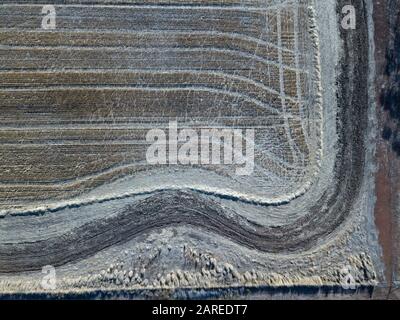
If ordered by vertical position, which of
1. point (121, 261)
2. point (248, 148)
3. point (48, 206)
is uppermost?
point (248, 148)

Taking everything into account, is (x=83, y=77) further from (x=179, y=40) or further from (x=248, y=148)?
(x=248, y=148)

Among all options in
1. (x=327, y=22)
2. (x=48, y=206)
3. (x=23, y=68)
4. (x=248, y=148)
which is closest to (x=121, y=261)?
(x=48, y=206)

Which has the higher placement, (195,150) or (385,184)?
(195,150)

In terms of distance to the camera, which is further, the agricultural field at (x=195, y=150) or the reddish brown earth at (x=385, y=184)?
the reddish brown earth at (x=385, y=184)

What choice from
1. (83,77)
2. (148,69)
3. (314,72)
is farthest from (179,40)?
(314,72)

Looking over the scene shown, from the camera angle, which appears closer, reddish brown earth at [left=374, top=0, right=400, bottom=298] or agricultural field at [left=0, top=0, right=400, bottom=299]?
agricultural field at [left=0, top=0, right=400, bottom=299]
